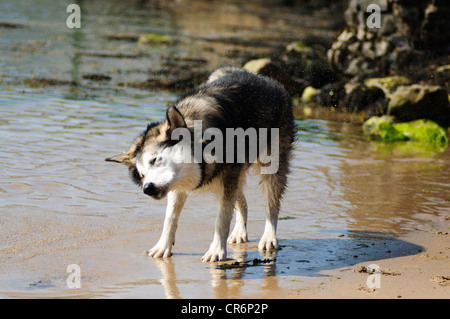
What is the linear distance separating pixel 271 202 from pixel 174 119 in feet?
5.37

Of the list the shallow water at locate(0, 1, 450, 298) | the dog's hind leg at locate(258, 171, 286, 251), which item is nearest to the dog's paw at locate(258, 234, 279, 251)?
the dog's hind leg at locate(258, 171, 286, 251)

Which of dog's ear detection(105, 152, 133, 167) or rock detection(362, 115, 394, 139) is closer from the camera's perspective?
dog's ear detection(105, 152, 133, 167)

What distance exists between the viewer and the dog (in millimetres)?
5445

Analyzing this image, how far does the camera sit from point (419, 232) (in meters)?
6.88

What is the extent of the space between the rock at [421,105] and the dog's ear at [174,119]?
840cm

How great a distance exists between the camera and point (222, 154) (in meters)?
5.84

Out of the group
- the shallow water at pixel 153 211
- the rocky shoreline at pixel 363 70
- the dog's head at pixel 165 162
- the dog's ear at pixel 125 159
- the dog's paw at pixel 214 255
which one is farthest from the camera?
the rocky shoreline at pixel 363 70

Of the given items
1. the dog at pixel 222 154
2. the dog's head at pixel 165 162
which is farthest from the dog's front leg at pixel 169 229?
the dog's head at pixel 165 162

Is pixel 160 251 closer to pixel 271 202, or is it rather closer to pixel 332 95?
pixel 271 202

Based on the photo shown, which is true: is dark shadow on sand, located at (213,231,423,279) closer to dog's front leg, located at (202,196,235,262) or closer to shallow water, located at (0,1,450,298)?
shallow water, located at (0,1,450,298)

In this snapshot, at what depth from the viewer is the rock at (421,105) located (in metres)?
12.9

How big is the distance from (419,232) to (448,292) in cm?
192

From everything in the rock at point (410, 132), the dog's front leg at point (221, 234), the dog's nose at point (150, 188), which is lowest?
the dog's front leg at point (221, 234)

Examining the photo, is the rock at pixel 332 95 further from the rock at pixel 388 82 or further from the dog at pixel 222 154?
the dog at pixel 222 154
